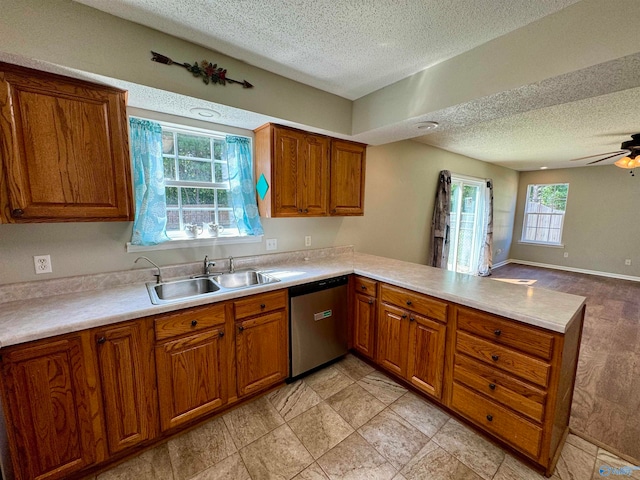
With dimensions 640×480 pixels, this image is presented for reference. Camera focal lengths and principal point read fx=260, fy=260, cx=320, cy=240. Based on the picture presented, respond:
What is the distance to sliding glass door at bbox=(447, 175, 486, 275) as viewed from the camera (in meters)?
5.00

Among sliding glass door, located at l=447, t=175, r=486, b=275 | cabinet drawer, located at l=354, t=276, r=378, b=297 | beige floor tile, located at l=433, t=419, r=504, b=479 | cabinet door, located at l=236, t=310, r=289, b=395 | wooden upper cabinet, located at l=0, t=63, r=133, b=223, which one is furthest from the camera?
sliding glass door, located at l=447, t=175, r=486, b=275

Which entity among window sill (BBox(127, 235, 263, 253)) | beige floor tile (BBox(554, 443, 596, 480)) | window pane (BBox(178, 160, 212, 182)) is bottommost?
beige floor tile (BBox(554, 443, 596, 480))

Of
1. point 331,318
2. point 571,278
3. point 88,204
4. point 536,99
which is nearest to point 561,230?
point 571,278

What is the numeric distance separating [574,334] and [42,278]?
11.0ft

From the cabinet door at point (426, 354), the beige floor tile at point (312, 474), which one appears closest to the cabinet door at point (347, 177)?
the cabinet door at point (426, 354)

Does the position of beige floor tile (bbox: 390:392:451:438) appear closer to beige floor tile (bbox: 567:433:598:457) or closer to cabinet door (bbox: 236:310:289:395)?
beige floor tile (bbox: 567:433:598:457)

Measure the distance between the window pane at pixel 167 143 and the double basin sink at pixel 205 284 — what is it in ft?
3.50

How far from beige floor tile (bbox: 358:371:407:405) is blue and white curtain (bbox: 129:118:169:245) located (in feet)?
6.81

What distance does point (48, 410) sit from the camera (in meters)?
1.30

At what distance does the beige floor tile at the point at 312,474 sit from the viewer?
4.83 ft

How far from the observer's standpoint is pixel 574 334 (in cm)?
157

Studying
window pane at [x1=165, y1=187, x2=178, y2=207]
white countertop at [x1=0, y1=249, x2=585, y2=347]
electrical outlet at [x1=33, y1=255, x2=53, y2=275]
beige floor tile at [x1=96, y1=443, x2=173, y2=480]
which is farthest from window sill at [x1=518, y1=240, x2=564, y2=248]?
electrical outlet at [x1=33, y1=255, x2=53, y2=275]

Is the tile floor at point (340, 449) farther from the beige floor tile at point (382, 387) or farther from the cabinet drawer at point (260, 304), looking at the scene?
the cabinet drawer at point (260, 304)

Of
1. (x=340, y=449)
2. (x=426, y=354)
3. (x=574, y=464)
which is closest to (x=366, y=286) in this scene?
(x=426, y=354)
